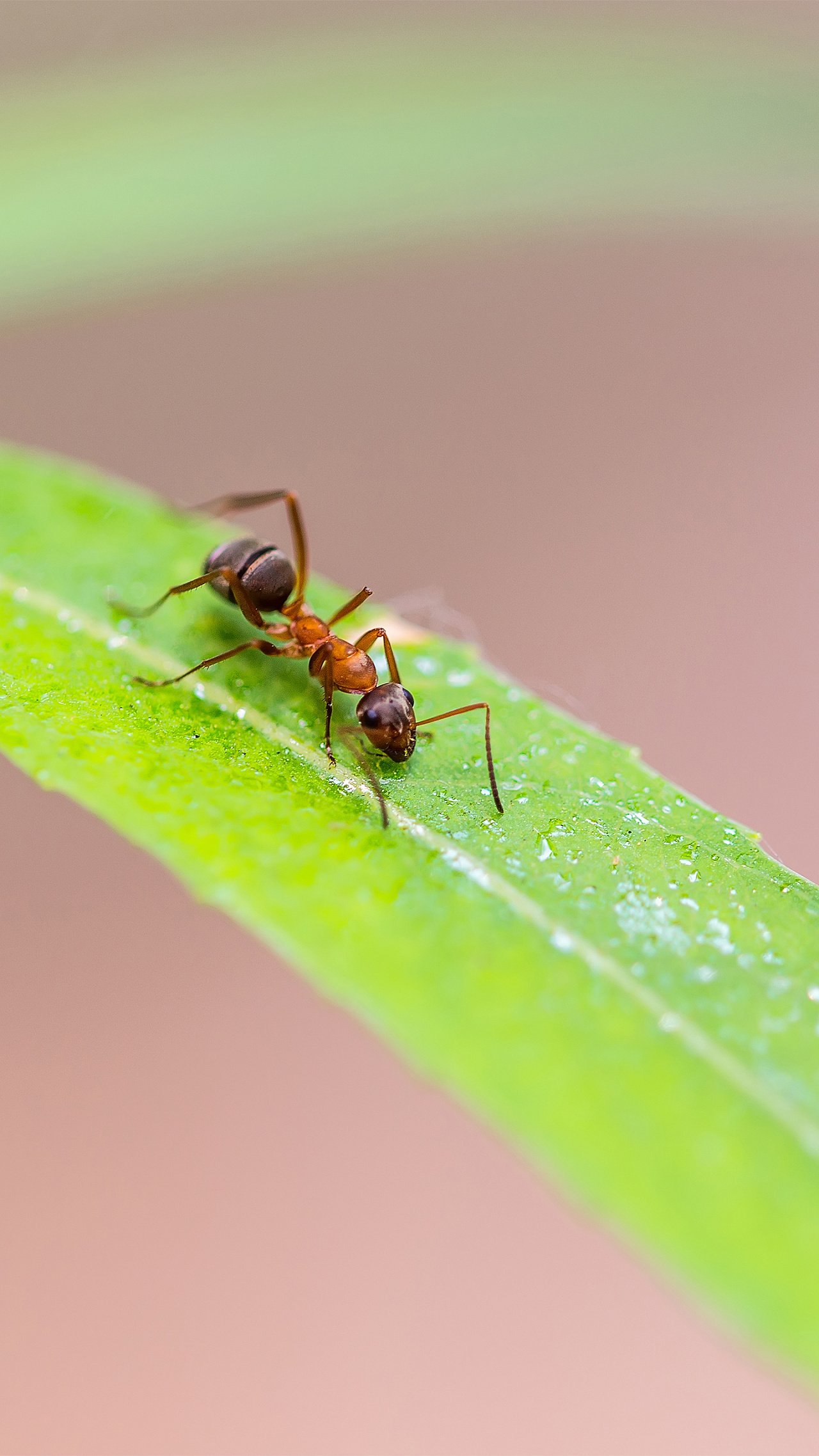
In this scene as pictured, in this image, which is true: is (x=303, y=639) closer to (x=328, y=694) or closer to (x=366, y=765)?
(x=328, y=694)

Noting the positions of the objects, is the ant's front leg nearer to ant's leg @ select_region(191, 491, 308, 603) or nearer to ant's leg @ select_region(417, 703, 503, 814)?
ant's leg @ select_region(417, 703, 503, 814)

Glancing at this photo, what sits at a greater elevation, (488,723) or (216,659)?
(488,723)

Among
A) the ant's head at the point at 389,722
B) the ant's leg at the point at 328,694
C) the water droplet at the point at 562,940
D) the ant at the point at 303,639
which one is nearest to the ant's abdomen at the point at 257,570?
the ant at the point at 303,639

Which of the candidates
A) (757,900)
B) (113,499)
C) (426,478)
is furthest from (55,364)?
(757,900)

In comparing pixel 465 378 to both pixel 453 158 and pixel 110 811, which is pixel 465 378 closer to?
pixel 453 158

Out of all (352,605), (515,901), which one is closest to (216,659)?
(352,605)

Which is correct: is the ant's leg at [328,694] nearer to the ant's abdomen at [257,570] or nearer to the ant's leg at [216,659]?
the ant's leg at [216,659]
